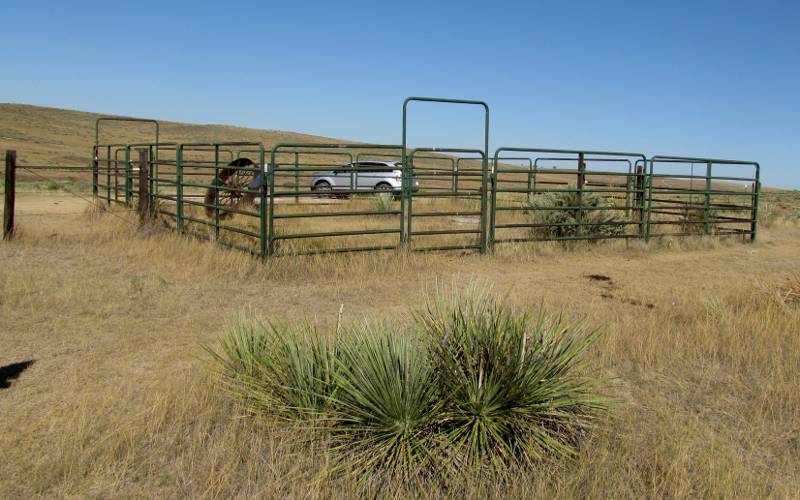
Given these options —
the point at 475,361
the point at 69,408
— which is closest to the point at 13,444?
the point at 69,408

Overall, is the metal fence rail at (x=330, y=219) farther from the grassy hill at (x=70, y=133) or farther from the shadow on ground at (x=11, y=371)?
the grassy hill at (x=70, y=133)

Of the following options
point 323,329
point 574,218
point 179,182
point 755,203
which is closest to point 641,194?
point 574,218

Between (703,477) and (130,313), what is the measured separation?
5.29 metres

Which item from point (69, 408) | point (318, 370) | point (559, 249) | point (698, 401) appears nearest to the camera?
point (318, 370)

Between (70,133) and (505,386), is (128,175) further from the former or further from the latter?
(70,133)

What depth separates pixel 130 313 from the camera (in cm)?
687

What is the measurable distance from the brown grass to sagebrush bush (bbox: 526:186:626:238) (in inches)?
89.3

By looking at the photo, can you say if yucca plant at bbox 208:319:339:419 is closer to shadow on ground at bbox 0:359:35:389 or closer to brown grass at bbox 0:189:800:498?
brown grass at bbox 0:189:800:498

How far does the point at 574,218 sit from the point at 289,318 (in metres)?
7.89

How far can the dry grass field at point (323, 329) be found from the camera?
350cm

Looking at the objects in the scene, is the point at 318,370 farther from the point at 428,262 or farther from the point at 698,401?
the point at 428,262

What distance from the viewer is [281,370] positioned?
13.7ft

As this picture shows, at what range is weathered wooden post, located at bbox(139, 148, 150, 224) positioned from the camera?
12.7m

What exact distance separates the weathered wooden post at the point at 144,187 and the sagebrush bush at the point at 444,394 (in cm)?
947
